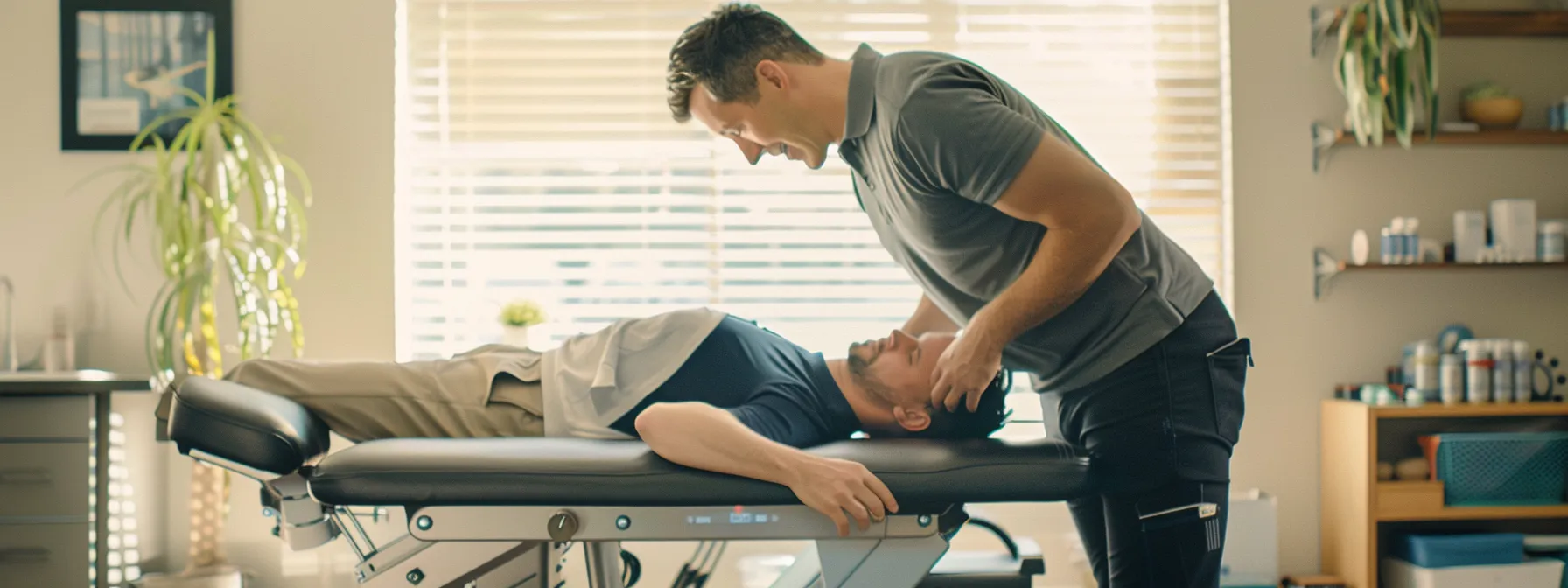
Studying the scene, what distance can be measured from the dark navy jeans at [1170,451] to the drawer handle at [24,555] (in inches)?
91.7

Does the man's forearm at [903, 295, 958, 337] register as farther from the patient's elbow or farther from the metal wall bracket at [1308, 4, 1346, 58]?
the metal wall bracket at [1308, 4, 1346, 58]

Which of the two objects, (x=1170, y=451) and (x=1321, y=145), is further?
(x=1321, y=145)

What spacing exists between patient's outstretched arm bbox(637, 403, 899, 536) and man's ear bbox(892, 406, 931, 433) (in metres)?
0.38

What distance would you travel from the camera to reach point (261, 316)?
8.77 feet

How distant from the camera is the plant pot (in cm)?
295

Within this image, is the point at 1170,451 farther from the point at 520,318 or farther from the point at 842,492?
the point at 520,318

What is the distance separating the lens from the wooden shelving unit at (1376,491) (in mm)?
2738

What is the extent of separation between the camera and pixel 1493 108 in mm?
2953

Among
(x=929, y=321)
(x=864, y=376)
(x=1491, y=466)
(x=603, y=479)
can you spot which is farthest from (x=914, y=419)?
(x=1491, y=466)

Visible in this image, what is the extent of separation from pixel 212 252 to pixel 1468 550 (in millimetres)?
3085

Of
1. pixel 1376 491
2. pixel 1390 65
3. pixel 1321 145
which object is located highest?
pixel 1390 65

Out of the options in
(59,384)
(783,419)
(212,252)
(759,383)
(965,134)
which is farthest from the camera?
(212,252)

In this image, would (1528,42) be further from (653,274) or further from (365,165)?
(365,165)

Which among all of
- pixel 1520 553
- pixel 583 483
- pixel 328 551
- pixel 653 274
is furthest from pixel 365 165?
pixel 1520 553
